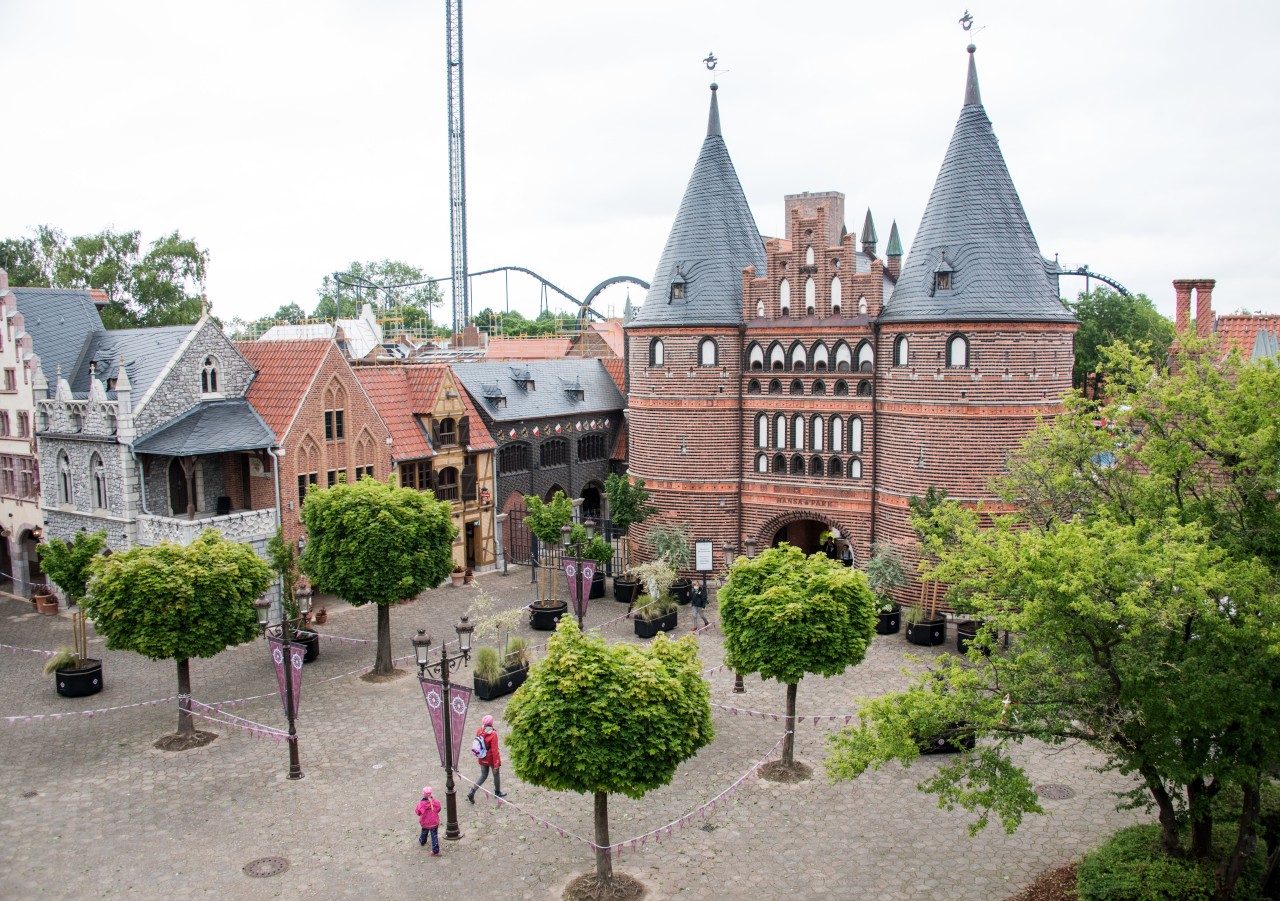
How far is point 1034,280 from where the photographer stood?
33562 millimetres

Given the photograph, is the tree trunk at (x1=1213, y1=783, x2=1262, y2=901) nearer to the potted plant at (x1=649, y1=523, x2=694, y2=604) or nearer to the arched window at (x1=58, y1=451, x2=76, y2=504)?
the potted plant at (x1=649, y1=523, x2=694, y2=604)

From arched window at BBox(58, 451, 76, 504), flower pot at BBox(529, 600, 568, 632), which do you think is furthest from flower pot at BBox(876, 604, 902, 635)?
arched window at BBox(58, 451, 76, 504)

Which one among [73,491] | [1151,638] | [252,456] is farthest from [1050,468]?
[73,491]

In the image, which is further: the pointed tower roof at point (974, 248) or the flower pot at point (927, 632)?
the pointed tower roof at point (974, 248)

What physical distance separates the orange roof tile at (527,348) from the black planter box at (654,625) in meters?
42.9

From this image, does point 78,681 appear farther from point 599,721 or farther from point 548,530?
point 599,721

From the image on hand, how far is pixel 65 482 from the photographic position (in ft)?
121

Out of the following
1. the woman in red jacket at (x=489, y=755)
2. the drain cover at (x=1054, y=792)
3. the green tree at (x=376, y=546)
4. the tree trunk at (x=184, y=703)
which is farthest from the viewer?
the green tree at (x=376, y=546)

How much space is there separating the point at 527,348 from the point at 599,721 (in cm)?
6583

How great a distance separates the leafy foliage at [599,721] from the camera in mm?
15711

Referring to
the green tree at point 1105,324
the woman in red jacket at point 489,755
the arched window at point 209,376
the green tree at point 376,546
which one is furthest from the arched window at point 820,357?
the green tree at point 1105,324

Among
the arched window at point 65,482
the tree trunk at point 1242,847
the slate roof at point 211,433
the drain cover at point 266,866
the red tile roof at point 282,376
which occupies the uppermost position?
the red tile roof at point 282,376

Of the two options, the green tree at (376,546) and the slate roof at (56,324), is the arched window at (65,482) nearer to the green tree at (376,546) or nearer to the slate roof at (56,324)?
the slate roof at (56,324)

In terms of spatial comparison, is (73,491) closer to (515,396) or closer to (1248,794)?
(515,396)
